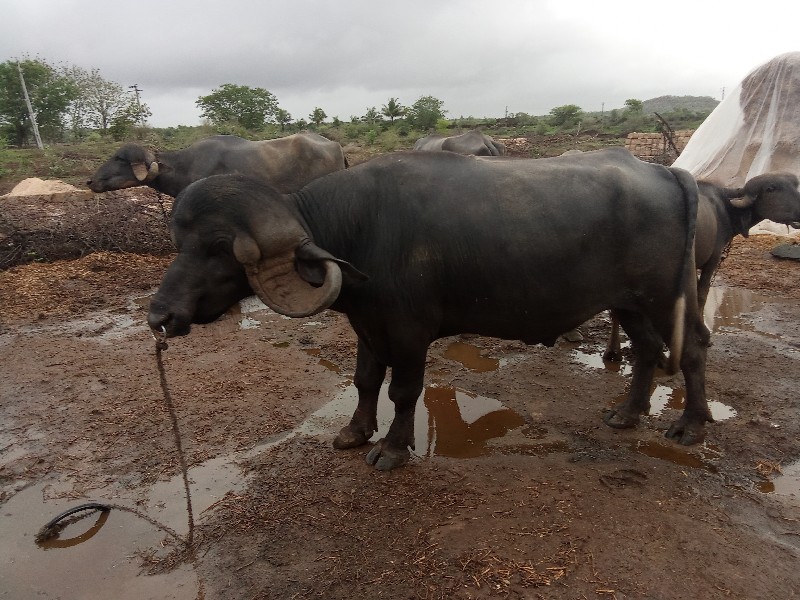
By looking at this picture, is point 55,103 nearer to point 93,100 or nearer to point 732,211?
point 93,100

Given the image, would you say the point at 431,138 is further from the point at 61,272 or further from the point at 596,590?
the point at 596,590

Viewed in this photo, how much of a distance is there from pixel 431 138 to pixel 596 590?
11.7 m

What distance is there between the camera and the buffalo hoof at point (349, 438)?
4297mm

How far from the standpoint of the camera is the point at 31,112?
32.6m

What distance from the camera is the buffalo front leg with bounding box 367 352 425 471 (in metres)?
3.85

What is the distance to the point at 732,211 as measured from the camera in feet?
20.5

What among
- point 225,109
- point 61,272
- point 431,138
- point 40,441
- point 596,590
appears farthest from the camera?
point 225,109

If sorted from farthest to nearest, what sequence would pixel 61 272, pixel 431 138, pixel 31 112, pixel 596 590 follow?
pixel 31 112 → pixel 431 138 → pixel 61 272 → pixel 596 590

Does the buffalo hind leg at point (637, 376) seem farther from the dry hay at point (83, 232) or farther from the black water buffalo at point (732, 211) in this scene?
the dry hay at point (83, 232)

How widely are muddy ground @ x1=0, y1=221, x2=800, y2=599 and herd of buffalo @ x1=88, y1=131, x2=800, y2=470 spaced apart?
1.84ft

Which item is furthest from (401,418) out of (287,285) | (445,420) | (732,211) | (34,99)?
(34,99)

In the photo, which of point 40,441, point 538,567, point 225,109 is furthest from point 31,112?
point 538,567

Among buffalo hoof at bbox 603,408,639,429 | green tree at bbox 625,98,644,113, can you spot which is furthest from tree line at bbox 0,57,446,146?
buffalo hoof at bbox 603,408,639,429

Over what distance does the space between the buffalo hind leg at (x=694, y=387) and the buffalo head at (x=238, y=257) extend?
2796 millimetres
